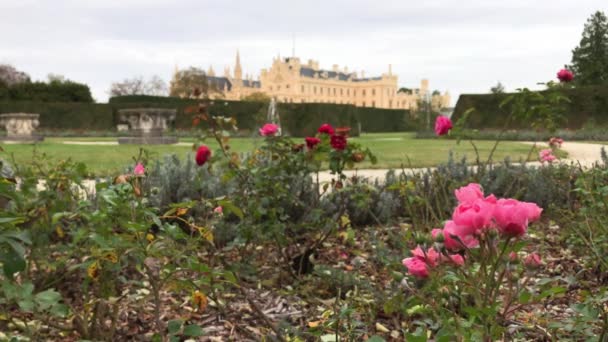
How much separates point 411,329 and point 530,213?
144 centimetres

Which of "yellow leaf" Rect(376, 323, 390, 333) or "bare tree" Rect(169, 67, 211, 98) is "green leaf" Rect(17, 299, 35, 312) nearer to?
"yellow leaf" Rect(376, 323, 390, 333)

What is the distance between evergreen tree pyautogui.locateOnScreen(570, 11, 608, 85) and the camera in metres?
38.4

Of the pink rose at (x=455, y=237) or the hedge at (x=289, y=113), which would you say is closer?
the pink rose at (x=455, y=237)

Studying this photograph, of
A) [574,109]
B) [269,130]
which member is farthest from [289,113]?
[269,130]

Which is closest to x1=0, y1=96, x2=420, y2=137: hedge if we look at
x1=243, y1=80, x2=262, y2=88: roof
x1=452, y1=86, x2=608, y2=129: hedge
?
x1=452, y1=86, x2=608, y2=129: hedge

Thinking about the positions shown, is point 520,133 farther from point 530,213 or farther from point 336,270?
point 530,213

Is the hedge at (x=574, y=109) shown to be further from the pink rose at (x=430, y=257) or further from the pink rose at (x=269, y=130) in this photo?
the pink rose at (x=430, y=257)

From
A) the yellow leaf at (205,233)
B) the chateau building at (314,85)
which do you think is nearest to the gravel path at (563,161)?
the yellow leaf at (205,233)

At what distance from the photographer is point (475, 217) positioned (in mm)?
1095

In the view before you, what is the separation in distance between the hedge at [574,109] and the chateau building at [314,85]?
53.2 meters

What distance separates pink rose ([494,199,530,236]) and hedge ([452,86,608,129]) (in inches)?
882

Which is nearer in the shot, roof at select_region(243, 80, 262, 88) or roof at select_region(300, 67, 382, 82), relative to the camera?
roof at select_region(300, 67, 382, 82)

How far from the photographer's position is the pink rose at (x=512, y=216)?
109 cm

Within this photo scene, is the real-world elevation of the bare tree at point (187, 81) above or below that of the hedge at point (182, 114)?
above
